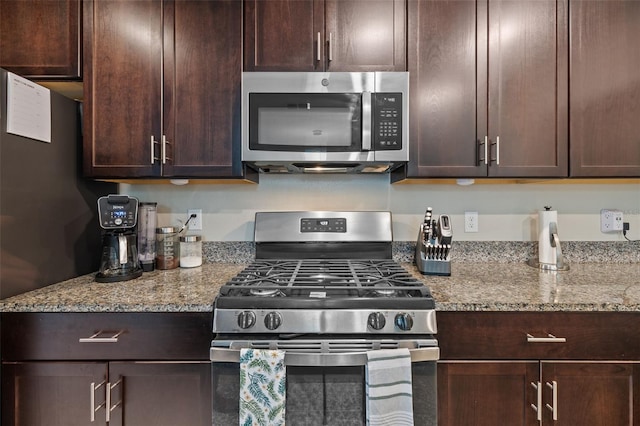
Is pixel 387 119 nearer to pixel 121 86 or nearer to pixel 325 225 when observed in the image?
pixel 325 225

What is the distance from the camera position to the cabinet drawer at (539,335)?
1145 mm

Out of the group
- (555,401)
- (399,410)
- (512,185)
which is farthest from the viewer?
(512,185)

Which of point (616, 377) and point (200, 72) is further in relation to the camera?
point (200, 72)

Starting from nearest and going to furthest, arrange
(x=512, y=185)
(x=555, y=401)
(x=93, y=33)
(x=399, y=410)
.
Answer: (x=399, y=410), (x=555, y=401), (x=93, y=33), (x=512, y=185)

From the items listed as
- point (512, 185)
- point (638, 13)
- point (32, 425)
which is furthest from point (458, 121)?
point (32, 425)

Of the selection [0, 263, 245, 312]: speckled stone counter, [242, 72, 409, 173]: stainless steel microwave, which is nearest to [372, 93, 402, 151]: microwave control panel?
[242, 72, 409, 173]: stainless steel microwave

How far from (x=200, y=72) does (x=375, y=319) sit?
1.30 meters

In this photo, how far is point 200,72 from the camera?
4.88 feet

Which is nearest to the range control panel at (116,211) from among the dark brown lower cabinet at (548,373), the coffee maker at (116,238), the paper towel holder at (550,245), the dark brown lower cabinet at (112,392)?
the coffee maker at (116,238)

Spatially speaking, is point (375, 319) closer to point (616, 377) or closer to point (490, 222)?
point (616, 377)

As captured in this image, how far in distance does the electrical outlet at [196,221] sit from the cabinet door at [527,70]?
1.53 m

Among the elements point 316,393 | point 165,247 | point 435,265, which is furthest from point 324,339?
point 165,247

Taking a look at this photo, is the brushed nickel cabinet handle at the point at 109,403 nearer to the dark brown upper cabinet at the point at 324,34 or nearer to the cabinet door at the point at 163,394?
the cabinet door at the point at 163,394

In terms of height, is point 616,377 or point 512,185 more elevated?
point 512,185
